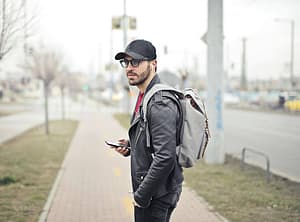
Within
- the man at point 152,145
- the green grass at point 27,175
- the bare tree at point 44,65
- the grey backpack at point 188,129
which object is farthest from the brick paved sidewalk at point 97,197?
the bare tree at point 44,65

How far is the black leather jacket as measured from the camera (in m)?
2.86

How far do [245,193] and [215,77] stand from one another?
12.3 feet

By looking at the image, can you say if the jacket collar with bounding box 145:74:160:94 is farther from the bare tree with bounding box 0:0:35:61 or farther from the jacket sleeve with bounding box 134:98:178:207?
the bare tree with bounding box 0:0:35:61

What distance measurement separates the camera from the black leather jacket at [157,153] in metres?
2.86

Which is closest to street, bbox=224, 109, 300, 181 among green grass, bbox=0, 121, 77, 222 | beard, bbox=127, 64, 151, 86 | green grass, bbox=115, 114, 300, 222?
green grass, bbox=115, 114, 300, 222

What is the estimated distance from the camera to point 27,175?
9500mm

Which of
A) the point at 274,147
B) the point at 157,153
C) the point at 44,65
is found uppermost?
the point at 44,65

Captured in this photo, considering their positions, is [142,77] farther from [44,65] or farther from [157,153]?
[44,65]

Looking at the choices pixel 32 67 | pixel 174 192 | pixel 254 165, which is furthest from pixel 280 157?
pixel 32 67

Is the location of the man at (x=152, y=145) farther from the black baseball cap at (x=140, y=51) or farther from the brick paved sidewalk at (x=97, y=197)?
the brick paved sidewalk at (x=97, y=197)

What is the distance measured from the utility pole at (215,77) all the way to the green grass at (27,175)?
363 centimetres

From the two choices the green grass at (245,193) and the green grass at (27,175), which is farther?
the green grass at (27,175)

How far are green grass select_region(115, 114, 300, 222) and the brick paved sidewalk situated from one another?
0.29 meters

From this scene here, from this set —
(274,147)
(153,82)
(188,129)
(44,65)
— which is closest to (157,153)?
(188,129)
